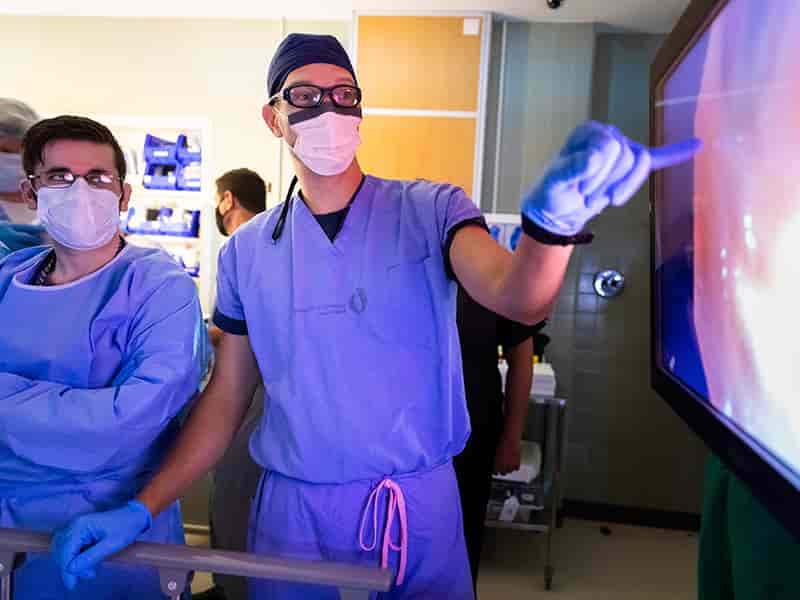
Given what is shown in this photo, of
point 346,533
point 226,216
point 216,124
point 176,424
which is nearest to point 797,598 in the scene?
point 346,533

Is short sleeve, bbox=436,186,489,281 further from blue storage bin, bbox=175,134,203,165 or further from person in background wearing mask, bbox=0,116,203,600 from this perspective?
blue storage bin, bbox=175,134,203,165

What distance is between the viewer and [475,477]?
5.68 ft

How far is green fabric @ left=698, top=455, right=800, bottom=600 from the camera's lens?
78cm

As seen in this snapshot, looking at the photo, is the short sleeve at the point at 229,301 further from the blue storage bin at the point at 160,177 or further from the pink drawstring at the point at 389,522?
the blue storage bin at the point at 160,177

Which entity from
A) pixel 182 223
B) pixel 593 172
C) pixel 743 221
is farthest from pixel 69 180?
pixel 182 223

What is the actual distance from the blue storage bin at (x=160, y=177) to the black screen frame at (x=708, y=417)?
2685 millimetres

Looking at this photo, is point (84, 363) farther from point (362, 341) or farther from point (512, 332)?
point (512, 332)

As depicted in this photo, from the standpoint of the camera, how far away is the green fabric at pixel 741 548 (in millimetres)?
783

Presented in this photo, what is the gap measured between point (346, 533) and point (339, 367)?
0.26 metres

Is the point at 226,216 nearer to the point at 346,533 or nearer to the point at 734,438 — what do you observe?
the point at 346,533

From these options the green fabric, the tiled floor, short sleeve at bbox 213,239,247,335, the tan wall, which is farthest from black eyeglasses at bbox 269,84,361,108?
the tan wall

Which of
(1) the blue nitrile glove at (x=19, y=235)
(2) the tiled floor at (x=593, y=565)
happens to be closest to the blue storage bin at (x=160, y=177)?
(2) the tiled floor at (x=593, y=565)

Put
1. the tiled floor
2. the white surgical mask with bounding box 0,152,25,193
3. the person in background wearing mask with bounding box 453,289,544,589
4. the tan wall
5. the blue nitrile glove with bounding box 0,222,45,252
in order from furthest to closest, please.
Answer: the tan wall < the tiled floor < the person in background wearing mask with bounding box 453,289,544,589 < the white surgical mask with bounding box 0,152,25,193 < the blue nitrile glove with bounding box 0,222,45,252

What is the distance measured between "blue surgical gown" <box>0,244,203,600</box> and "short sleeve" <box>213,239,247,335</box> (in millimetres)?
71
